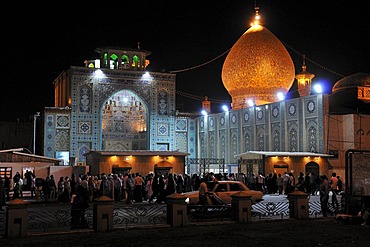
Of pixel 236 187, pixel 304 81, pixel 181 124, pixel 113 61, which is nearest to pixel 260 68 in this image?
pixel 304 81

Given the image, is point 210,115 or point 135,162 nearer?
point 135,162

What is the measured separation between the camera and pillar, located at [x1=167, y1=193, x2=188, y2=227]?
47.0 ft

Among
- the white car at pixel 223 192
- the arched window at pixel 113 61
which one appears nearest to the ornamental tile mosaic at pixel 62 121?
the arched window at pixel 113 61

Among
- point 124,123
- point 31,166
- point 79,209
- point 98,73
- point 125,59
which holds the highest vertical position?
point 125,59

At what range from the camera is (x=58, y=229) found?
545 inches

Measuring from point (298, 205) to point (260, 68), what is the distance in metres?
24.5

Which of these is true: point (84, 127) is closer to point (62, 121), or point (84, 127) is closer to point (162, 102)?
point (62, 121)

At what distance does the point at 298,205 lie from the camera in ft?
52.1

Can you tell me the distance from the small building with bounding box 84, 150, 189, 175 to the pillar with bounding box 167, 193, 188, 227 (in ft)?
51.1

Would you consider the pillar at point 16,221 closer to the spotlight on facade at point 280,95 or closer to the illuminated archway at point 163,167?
the illuminated archway at point 163,167

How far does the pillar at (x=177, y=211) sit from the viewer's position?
14.3 metres

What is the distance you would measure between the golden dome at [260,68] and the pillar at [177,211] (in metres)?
26.2

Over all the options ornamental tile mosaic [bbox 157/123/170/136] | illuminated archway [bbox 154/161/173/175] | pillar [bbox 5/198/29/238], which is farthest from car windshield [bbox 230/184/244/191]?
ornamental tile mosaic [bbox 157/123/170/136]

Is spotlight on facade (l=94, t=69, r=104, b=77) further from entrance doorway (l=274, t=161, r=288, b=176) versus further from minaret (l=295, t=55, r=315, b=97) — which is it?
entrance doorway (l=274, t=161, r=288, b=176)
